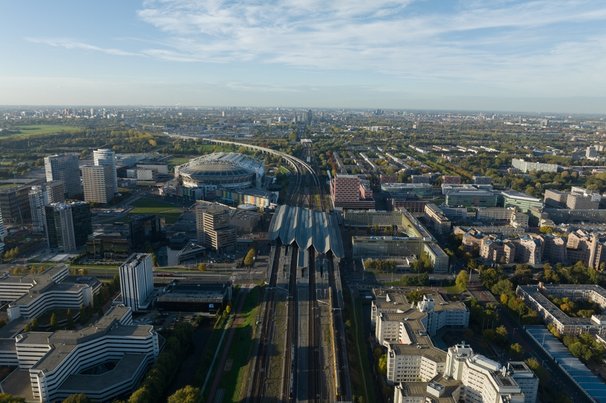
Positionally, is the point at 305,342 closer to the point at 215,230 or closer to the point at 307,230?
the point at 215,230

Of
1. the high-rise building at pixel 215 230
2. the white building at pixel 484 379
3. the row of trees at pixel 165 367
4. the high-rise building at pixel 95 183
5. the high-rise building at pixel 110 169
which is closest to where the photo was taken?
the white building at pixel 484 379

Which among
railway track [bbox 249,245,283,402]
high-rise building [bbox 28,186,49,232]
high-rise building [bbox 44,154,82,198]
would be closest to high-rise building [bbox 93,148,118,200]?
high-rise building [bbox 44,154,82,198]

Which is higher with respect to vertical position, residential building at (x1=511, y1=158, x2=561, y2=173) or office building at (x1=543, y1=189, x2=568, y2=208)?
residential building at (x1=511, y1=158, x2=561, y2=173)

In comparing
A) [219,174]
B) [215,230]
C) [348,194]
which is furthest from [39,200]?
[348,194]

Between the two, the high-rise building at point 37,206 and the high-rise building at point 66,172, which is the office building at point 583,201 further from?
the high-rise building at point 66,172

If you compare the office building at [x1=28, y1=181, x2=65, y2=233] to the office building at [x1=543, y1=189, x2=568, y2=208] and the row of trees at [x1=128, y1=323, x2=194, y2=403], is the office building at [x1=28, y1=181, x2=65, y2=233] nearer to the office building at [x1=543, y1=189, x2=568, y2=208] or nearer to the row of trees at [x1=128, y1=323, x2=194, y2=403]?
the row of trees at [x1=128, y1=323, x2=194, y2=403]

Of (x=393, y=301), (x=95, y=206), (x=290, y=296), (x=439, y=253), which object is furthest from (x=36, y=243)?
(x=439, y=253)

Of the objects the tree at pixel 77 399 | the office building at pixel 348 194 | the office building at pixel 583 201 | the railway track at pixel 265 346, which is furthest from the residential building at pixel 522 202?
the tree at pixel 77 399
